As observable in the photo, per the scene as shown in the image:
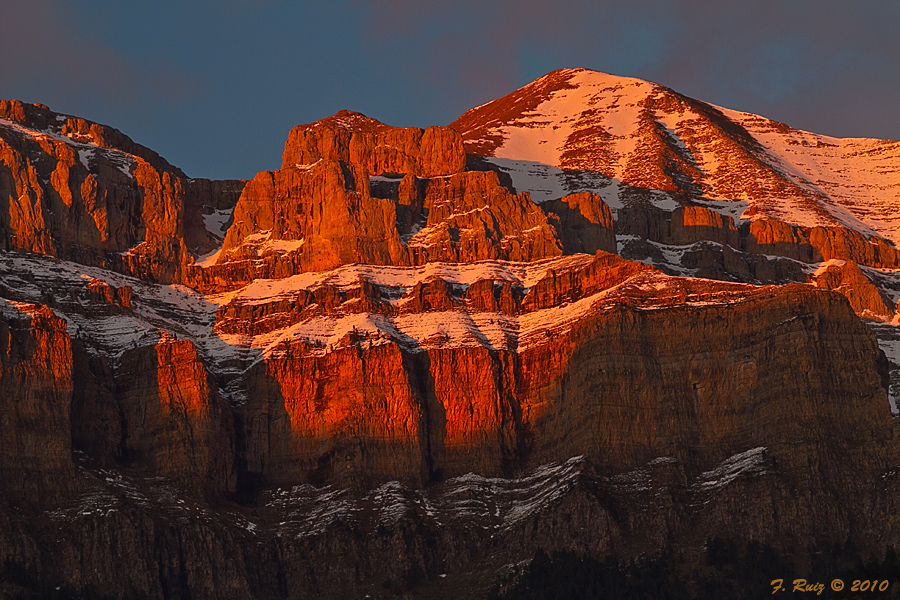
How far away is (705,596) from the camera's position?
198 metres

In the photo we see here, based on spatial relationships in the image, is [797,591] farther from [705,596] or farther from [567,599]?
[567,599]

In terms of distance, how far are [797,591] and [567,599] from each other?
2043cm

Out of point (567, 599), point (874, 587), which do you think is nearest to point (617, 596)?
point (567, 599)

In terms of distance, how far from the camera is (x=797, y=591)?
19588 centimetres

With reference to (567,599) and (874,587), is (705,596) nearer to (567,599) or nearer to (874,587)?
(567,599)

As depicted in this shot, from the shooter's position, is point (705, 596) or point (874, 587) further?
point (705, 596)

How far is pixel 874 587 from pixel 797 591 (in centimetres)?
6404

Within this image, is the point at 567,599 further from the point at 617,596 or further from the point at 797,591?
the point at 797,591

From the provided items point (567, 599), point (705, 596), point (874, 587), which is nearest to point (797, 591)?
point (705, 596)

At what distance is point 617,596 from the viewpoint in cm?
19962

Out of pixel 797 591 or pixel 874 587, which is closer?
pixel 874 587

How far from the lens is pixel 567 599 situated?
200 metres

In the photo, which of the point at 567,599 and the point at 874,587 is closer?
the point at 874,587

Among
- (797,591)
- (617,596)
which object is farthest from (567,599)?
(797,591)
